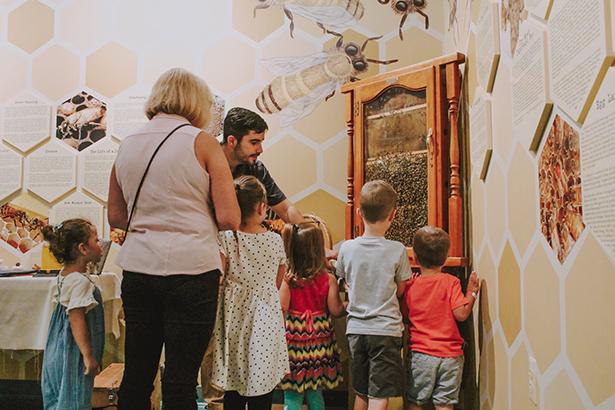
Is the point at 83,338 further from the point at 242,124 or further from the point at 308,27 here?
the point at 308,27

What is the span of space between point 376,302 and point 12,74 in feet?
8.45

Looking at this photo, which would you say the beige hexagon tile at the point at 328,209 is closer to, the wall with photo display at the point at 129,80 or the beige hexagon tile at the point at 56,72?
the wall with photo display at the point at 129,80

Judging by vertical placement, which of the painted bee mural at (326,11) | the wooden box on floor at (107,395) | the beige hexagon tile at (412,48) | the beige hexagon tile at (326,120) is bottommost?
the wooden box on floor at (107,395)

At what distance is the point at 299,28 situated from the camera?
3014mm

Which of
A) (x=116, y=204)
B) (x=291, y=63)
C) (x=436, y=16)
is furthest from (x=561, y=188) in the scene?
(x=291, y=63)

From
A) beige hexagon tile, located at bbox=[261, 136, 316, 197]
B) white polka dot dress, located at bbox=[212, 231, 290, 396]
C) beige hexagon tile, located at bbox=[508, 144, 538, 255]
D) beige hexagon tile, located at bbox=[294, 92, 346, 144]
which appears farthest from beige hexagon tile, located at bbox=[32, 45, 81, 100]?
Answer: beige hexagon tile, located at bbox=[508, 144, 538, 255]

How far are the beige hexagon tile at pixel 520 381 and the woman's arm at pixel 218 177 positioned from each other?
0.89 metres

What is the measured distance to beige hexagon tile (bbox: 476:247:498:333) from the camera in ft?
5.86

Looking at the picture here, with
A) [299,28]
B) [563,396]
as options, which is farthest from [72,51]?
[563,396]

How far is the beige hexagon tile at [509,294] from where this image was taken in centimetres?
154

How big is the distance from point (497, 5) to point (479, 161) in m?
0.54

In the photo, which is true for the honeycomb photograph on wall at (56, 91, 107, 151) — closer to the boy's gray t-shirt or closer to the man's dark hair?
the man's dark hair

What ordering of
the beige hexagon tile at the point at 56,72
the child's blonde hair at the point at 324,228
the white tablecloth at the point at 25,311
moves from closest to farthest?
the white tablecloth at the point at 25,311, the child's blonde hair at the point at 324,228, the beige hexagon tile at the point at 56,72

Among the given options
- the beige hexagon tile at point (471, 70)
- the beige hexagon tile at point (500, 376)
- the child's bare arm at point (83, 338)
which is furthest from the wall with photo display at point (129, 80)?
the beige hexagon tile at point (500, 376)
